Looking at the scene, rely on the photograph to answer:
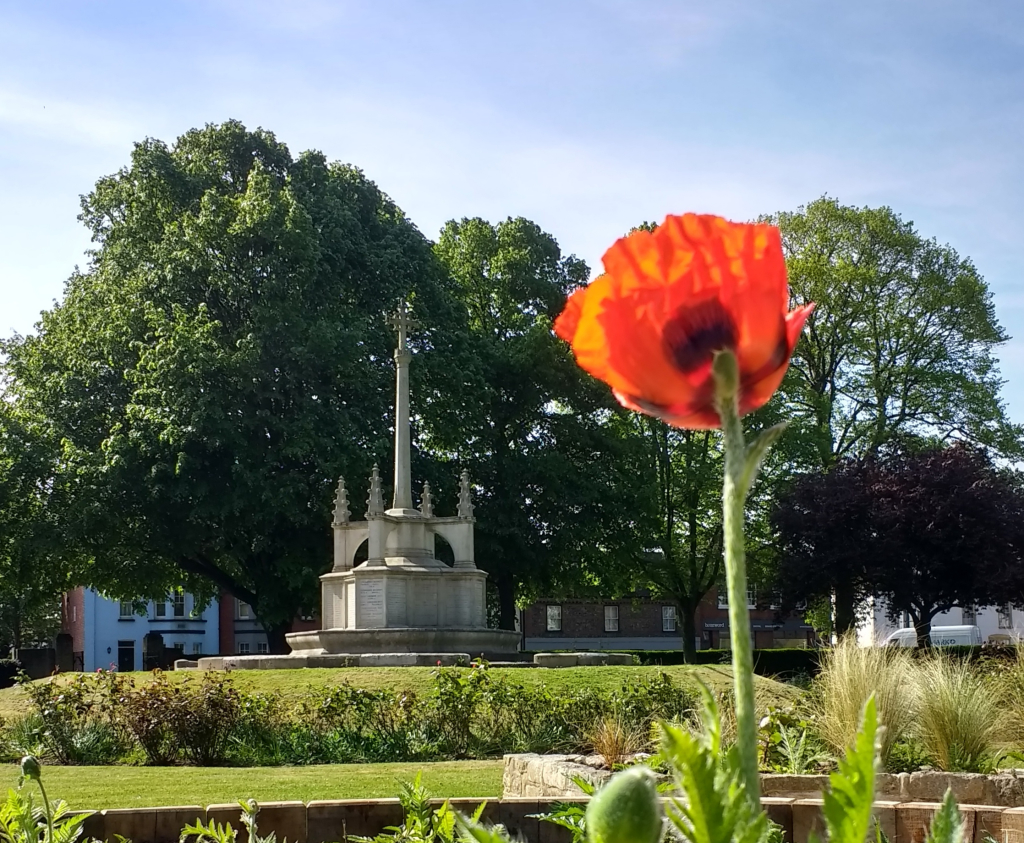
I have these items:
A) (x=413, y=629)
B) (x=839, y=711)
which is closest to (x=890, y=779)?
(x=839, y=711)

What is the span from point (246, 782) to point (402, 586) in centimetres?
1444

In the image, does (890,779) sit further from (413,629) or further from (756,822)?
(413,629)

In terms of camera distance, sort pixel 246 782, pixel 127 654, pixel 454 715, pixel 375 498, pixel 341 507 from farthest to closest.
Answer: pixel 127 654
pixel 341 507
pixel 375 498
pixel 454 715
pixel 246 782

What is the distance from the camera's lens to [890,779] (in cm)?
877

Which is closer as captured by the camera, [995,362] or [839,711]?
[839,711]

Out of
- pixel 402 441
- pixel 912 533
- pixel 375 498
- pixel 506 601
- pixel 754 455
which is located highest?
pixel 402 441

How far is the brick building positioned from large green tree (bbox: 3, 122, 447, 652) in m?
32.8

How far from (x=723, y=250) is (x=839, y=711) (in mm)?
9290

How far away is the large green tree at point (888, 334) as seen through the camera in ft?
145

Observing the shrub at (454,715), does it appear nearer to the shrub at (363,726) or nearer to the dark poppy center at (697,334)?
the shrub at (363,726)

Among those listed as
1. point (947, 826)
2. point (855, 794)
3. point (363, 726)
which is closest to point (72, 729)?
point (363, 726)

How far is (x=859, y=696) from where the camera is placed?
980cm

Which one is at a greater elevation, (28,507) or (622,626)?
(28,507)

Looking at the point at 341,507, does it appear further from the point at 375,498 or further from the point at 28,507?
the point at 28,507
